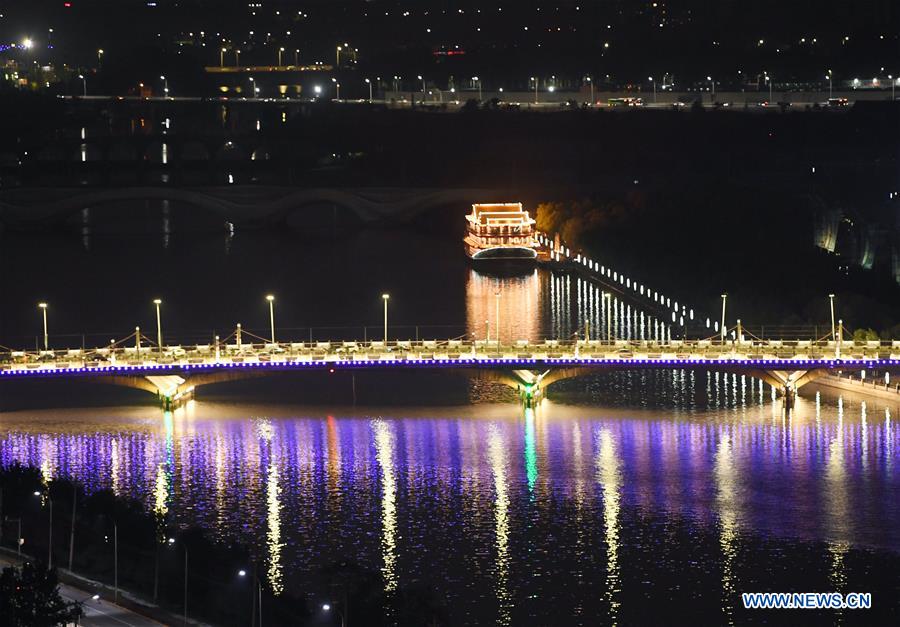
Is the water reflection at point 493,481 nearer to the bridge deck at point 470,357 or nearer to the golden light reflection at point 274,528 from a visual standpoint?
the golden light reflection at point 274,528

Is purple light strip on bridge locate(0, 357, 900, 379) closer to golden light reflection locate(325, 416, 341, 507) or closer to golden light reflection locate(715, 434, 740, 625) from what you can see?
golden light reflection locate(325, 416, 341, 507)

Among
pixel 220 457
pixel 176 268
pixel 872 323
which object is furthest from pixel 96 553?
pixel 176 268

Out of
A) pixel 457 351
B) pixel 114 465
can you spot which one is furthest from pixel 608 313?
pixel 114 465

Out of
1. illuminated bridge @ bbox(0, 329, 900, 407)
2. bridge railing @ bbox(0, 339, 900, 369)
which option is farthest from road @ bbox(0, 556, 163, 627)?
bridge railing @ bbox(0, 339, 900, 369)

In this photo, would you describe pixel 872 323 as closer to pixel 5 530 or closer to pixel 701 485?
pixel 701 485

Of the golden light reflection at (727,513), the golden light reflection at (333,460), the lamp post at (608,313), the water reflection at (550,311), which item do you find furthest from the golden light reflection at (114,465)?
the lamp post at (608,313)

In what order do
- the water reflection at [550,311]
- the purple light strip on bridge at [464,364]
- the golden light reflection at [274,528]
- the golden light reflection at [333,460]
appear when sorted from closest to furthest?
1. the golden light reflection at [274,528]
2. the golden light reflection at [333,460]
3. the purple light strip on bridge at [464,364]
4. the water reflection at [550,311]

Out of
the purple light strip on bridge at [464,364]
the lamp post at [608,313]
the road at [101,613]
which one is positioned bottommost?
the road at [101,613]
